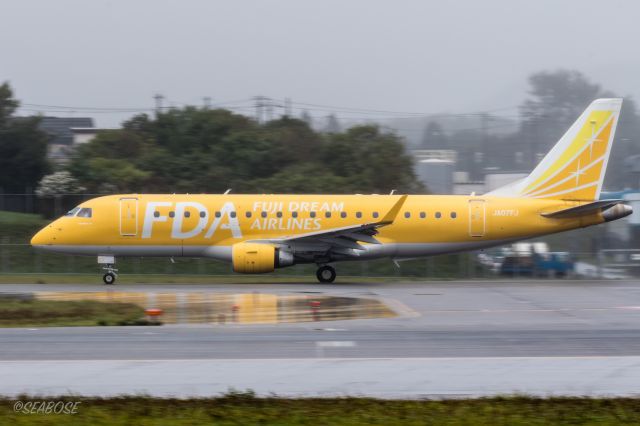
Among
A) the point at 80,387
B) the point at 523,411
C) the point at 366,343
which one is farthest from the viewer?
the point at 366,343

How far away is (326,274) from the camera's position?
111 feet

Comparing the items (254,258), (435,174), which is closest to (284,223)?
(254,258)

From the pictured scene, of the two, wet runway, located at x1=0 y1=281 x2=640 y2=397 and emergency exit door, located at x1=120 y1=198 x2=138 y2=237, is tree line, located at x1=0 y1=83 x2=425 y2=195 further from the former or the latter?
wet runway, located at x1=0 y1=281 x2=640 y2=397

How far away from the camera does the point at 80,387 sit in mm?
12328

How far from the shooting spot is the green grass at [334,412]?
10.4 metres

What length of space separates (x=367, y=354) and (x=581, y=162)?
21485mm

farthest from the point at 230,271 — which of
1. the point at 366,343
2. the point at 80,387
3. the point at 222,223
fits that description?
the point at 80,387

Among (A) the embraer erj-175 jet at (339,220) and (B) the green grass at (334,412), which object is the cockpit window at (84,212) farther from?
(B) the green grass at (334,412)

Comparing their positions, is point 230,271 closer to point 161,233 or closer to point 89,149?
point 161,233

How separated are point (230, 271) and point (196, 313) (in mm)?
17933

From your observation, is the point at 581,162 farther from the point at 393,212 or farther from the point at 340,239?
the point at 340,239

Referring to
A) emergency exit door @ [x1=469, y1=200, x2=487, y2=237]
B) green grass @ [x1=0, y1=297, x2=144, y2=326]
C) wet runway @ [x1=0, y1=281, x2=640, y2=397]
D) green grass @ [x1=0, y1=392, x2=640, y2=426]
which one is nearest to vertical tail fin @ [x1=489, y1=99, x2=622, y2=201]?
emergency exit door @ [x1=469, y1=200, x2=487, y2=237]

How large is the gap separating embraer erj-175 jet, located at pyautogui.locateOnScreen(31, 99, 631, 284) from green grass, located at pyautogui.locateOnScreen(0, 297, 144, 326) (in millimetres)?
8366

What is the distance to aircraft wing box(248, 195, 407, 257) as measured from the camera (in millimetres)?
31672
